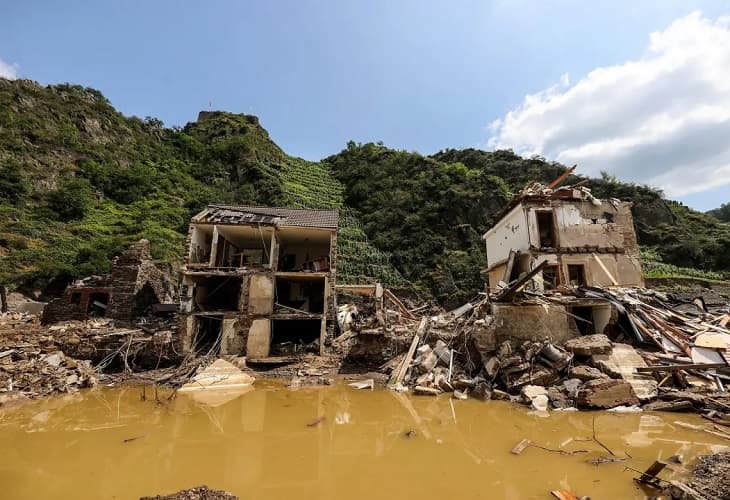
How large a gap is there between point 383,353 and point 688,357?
Answer: 33.1 ft

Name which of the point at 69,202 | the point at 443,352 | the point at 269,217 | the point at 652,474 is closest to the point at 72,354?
the point at 269,217

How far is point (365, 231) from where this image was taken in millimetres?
41406

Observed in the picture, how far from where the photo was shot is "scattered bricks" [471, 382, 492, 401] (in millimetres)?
10241

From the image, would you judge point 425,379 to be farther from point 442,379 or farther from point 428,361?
point 428,361

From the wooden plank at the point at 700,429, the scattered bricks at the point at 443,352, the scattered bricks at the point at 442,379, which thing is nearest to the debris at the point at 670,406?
the wooden plank at the point at 700,429

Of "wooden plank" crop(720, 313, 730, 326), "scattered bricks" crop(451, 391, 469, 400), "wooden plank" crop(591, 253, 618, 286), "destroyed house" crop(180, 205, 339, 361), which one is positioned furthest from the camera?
"wooden plank" crop(591, 253, 618, 286)

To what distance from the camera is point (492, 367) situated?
11117 millimetres

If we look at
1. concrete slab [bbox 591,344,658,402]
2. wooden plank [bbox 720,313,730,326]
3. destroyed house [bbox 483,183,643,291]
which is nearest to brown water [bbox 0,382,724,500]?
concrete slab [bbox 591,344,658,402]

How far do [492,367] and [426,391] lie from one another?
2323 mm

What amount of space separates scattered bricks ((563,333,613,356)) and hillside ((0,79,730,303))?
1962 cm

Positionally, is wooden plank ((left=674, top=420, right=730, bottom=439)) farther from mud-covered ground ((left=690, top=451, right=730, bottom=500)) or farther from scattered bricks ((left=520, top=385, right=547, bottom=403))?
scattered bricks ((left=520, top=385, right=547, bottom=403))

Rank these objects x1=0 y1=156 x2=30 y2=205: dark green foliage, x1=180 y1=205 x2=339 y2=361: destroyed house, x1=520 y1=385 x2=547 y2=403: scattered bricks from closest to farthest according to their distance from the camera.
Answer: x1=520 y1=385 x2=547 y2=403: scattered bricks < x1=180 y1=205 x2=339 y2=361: destroyed house < x1=0 y1=156 x2=30 y2=205: dark green foliage

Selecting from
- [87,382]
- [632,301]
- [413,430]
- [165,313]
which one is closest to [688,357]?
[632,301]

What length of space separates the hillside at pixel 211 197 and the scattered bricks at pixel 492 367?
792 inches
